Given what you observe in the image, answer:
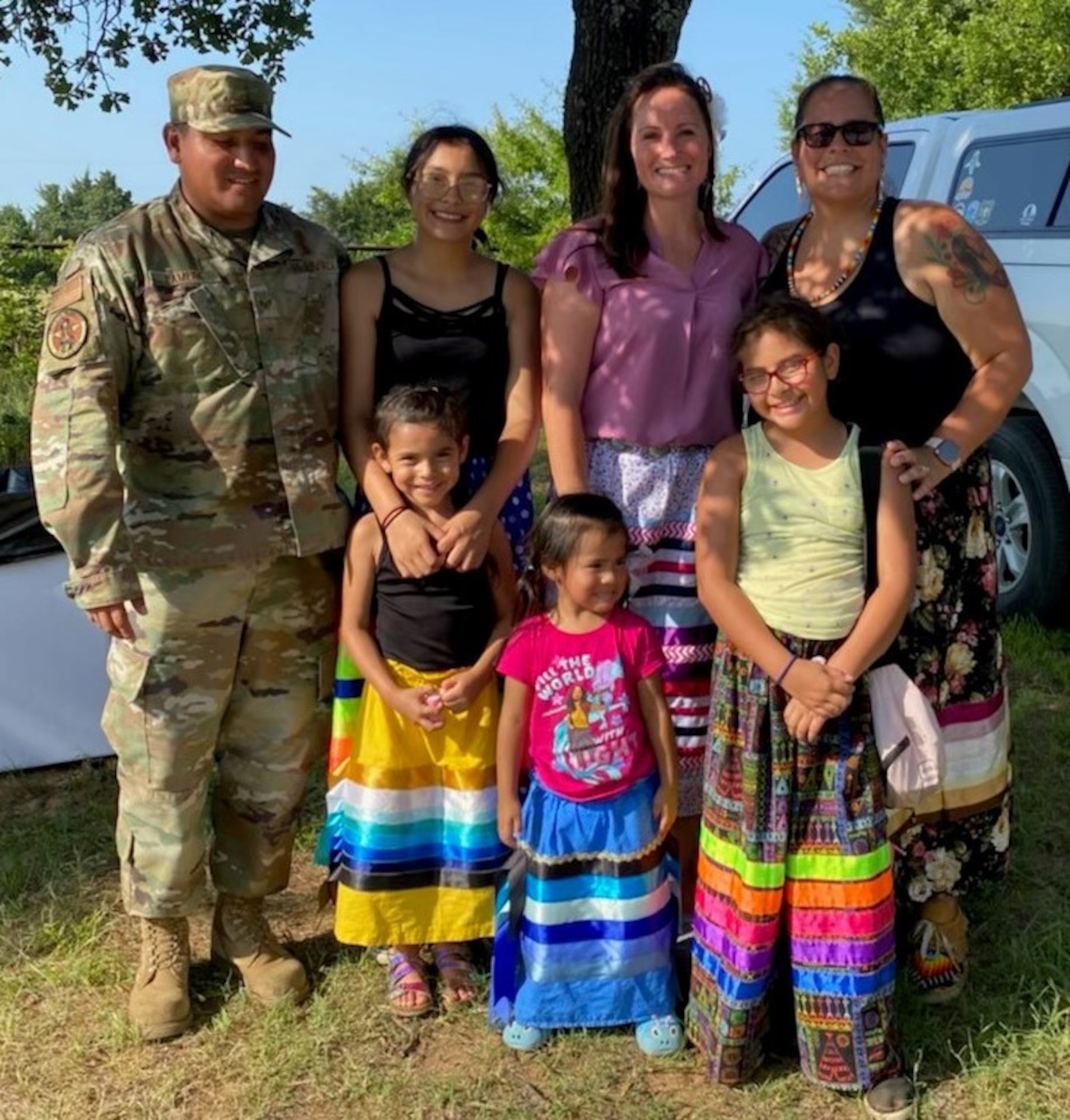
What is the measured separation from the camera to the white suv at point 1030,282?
4.85 metres

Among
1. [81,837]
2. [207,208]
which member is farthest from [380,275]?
[81,837]

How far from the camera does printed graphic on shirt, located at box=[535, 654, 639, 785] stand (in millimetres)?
2693

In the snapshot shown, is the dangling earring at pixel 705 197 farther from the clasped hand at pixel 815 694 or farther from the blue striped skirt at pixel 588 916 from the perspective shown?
Answer: the blue striped skirt at pixel 588 916

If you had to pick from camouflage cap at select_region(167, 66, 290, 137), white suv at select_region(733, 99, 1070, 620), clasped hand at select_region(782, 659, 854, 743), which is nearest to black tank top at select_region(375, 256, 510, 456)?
camouflage cap at select_region(167, 66, 290, 137)

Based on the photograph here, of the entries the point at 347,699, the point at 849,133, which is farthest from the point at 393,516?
the point at 849,133

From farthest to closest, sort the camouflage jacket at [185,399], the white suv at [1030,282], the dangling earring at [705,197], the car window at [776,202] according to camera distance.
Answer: the car window at [776,202] < the white suv at [1030,282] < the dangling earring at [705,197] < the camouflage jacket at [185,399]

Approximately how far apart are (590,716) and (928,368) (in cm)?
103

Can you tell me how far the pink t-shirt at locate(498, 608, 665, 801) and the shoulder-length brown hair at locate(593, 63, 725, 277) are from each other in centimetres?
82

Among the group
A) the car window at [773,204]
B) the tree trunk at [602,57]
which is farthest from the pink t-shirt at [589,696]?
the car window at [773,204]

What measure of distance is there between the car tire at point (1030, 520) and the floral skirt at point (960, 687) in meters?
2.32

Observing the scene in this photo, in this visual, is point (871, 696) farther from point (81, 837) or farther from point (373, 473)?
point (81, 837)

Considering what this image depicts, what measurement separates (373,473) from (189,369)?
0.45 m

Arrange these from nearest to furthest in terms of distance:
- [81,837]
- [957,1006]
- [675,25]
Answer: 1. [957,1006]
2. [81,837]
3. [675,25]

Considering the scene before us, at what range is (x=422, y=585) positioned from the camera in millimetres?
2779
